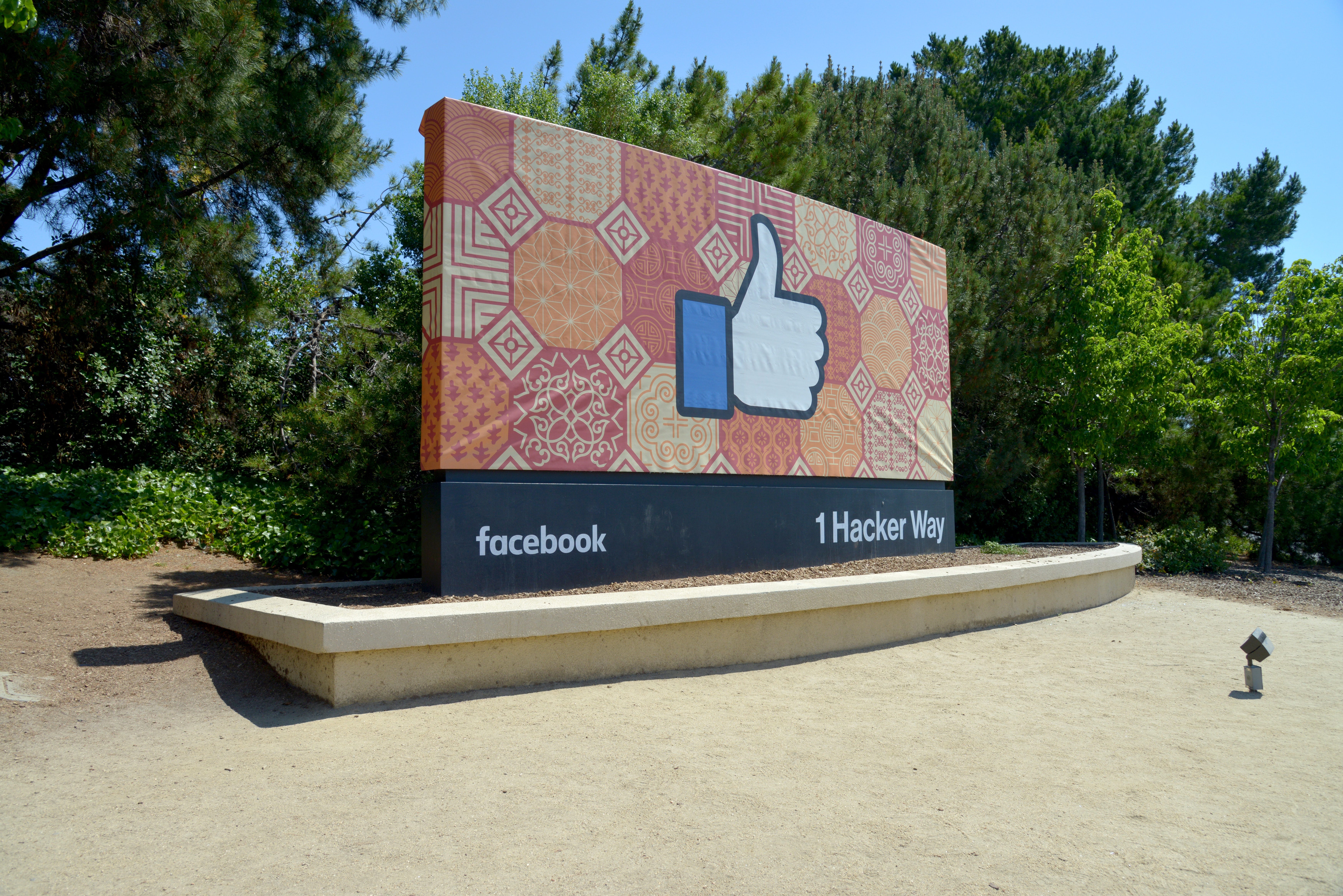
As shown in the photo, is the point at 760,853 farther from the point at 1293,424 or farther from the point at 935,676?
the point at 1293,424

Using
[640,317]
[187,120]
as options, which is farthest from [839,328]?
[187,120]

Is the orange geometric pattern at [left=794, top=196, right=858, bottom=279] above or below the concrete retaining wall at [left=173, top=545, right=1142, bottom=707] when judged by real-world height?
above

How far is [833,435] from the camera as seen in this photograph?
829cm

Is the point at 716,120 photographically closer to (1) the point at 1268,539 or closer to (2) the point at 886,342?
(2) the point at 886,342

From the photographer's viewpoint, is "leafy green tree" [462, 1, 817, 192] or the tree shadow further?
"leafy green tree" [462, 1, 817, 192]

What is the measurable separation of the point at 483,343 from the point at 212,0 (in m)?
4.85

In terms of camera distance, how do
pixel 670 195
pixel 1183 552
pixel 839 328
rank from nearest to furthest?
pixel 670 195, pixel 839 328, pixel 1183 552

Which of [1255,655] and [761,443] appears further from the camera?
[761,443]

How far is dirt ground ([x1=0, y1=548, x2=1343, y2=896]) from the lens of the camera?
9.27 feet

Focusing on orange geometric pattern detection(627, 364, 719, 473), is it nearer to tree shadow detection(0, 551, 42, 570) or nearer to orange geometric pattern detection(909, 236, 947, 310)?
orange geometric pattern detection(909, 236, 947, 310)

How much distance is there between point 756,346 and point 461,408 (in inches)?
120

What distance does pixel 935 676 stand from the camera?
5.97 meters

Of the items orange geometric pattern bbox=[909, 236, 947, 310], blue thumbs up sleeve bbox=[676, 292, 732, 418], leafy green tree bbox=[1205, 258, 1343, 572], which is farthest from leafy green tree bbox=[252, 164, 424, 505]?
leafy green tree bbox=[1205, 258, 1343, 572]

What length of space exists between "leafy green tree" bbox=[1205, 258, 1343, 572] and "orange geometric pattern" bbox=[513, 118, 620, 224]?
12.5 m
